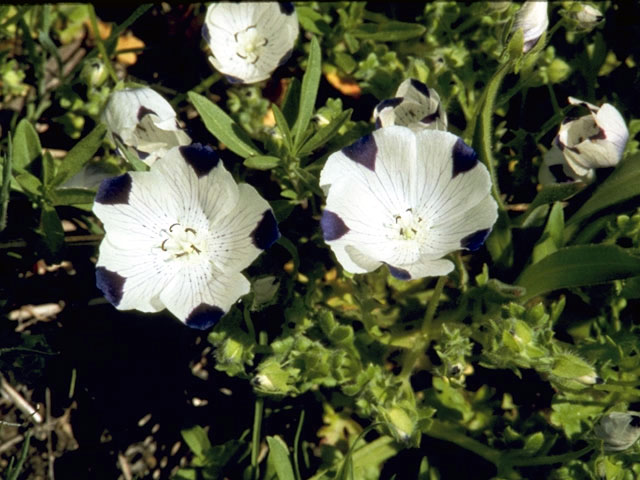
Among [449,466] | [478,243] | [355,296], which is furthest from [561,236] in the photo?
[449,466]

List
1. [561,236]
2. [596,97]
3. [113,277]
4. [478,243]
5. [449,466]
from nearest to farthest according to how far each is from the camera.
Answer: [478,243] < [113,277] < [561,236] < [449,466] < [596,97]

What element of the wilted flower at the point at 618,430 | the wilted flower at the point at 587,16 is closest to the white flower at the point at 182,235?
the wilted flower at the point at 618,430

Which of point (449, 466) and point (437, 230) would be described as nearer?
point (437, 230)

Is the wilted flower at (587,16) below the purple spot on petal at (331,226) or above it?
above

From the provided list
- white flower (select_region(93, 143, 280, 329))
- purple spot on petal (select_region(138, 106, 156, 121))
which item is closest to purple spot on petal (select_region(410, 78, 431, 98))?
white flower (select_region(93, 143, 280, 329))

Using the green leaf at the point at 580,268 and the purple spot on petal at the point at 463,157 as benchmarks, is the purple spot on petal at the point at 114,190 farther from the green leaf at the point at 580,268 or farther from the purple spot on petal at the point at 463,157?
the green leaf at the point at 580,268

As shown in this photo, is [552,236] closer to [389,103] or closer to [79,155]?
[389,103]

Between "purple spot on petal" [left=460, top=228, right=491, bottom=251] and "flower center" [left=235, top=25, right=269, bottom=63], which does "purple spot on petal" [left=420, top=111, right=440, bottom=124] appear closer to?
"purple spot on petal" [left=460, top=228, right=491, bottom=251]

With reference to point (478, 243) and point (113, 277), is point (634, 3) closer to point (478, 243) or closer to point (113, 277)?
point (478, 243)
